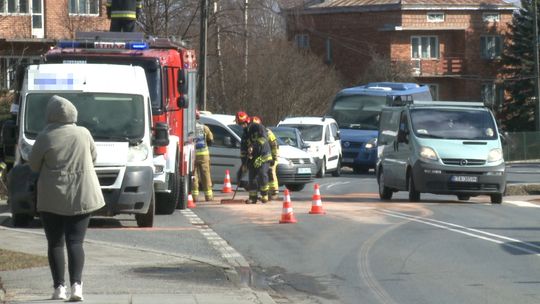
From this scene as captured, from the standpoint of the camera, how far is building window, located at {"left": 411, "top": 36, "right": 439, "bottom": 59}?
7112cm

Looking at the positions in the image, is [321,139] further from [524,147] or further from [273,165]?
[524,147]

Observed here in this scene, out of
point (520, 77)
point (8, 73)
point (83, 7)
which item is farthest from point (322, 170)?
point (520, 77)

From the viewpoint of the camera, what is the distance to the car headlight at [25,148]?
1684cm

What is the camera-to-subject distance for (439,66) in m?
71.4

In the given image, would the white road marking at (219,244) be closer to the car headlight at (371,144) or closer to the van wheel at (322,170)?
the van wheel at (322,170)

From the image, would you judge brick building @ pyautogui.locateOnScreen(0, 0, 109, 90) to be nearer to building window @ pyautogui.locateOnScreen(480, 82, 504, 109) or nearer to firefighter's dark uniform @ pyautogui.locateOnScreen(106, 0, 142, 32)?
firefighter's dark uniform @ pyautogui.locateOnScreen(106, 0, 142, 32)

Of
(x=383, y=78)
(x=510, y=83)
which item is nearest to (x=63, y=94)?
(x=383, y=78)

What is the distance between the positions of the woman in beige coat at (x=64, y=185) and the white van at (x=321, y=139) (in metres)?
24.2

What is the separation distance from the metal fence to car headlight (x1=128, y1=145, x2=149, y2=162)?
142ft

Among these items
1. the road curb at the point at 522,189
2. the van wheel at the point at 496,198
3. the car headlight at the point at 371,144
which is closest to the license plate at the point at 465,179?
the van wheel at the point at 496,198

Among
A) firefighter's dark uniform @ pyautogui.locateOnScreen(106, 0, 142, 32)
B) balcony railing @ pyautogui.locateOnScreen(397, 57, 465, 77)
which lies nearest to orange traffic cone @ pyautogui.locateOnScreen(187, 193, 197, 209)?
firefighter's dark uniform @ pyautogui.locateOnScreen(106, 0, 142, 32)

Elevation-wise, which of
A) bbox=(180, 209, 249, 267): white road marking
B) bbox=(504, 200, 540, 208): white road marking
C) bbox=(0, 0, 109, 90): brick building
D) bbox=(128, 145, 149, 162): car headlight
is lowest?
bbox=(504, 200, 540, 208): white road marking

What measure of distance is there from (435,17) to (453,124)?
160 ft

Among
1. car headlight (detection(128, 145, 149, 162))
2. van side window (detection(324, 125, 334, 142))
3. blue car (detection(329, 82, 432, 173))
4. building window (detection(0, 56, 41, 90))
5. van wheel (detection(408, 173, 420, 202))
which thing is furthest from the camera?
blue car (detection(329, 82, 432, 173))
